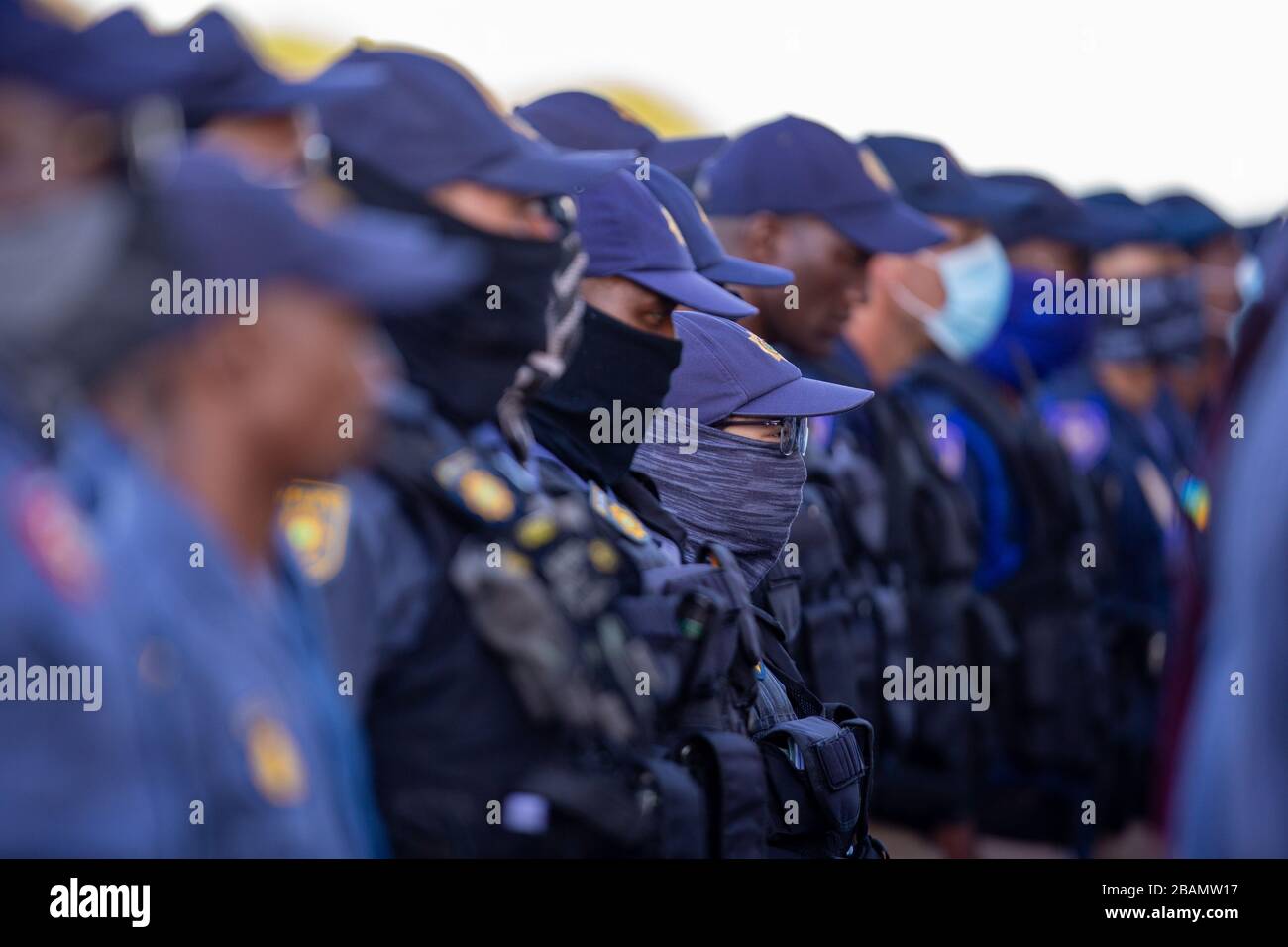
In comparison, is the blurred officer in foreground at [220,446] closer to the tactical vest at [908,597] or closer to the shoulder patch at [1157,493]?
the tactical vest at [908,597]

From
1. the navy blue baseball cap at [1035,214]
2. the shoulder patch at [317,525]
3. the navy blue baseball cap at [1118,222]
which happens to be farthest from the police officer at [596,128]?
the navy blue baseball cap at [1118,222]

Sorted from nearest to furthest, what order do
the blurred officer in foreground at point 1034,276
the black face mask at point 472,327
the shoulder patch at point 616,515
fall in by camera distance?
the black face mask at point 472,327, the shoulder patch at point 616,515, the blurred officer in foreground at point 1034,276

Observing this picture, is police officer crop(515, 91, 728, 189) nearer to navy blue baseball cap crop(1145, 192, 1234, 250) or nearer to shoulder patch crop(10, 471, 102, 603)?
shoulder patch crop(10, 471, 102, 603)

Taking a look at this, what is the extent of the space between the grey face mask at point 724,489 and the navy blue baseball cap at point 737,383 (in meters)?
0.07

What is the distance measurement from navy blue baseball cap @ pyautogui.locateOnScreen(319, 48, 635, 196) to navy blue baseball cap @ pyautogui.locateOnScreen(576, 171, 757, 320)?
1.96 feet

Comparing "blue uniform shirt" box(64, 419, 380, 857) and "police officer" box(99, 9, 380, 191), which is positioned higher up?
"police officer" box(99, 9, 380, 191)

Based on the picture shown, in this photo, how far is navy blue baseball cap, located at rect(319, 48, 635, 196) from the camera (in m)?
3.72

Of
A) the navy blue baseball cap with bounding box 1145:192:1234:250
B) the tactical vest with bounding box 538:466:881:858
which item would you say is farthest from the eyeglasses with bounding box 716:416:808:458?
the navy blue baseball cap with bounding box 1145:192:1234:250

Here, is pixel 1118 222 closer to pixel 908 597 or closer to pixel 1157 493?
pixel 1157 493

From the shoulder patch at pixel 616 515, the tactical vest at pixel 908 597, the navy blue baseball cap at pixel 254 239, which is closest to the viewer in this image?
the navy blue baseball cap at pixel 254 239

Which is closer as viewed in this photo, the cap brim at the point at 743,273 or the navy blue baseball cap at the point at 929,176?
the cap brim at the point at 743,273

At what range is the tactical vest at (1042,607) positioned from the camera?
7527mm
